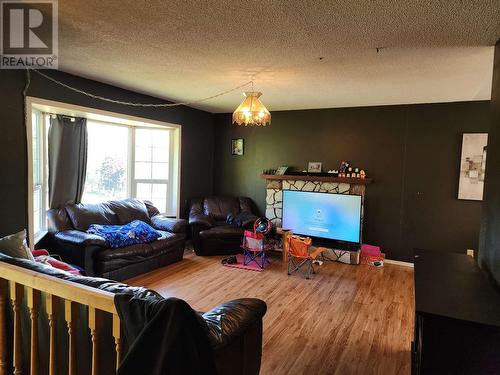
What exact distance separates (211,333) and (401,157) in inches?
181

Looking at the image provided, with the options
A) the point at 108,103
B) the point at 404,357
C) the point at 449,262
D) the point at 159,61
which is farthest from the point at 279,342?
the point at 108,103

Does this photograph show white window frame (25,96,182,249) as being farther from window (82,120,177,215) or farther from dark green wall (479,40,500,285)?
dark green wall (479,40,500,285)

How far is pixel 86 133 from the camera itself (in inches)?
185

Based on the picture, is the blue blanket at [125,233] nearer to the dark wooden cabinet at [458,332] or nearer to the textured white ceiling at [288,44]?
the textured white ceiling at [288,44]

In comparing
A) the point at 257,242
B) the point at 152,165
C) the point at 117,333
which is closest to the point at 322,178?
the point at 257,242

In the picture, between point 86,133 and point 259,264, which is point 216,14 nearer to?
point 86,133

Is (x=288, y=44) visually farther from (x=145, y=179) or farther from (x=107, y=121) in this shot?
(x=145, y=179)

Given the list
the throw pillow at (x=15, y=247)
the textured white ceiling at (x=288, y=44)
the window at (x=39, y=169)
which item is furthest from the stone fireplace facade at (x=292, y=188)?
the throw pillow at (x=15, y=247)

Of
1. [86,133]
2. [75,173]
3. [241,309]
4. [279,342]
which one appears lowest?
[279,342]

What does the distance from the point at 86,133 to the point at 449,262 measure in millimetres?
4678

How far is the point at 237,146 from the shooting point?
6.64m

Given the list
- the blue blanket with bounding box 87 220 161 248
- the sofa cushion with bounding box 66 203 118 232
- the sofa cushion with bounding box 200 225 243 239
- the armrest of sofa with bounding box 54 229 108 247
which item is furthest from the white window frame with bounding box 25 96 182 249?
the sofa cushion with bounding box 200 225 243 239

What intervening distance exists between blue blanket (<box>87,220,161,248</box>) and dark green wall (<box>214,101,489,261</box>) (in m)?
2.78

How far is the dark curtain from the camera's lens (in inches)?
171
